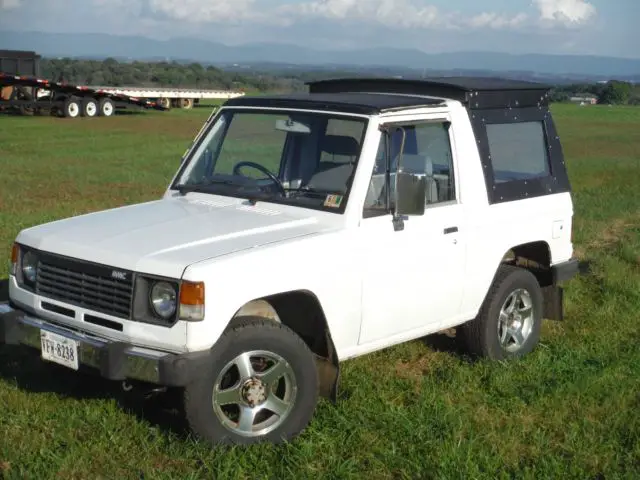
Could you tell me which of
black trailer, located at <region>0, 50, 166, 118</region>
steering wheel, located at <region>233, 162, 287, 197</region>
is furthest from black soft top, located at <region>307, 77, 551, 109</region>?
black trailer, located at <region>0, 50, 166, 118</region>

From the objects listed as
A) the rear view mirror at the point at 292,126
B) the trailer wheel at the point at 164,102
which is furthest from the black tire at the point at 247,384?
the trailer wheel at the point at 164,102

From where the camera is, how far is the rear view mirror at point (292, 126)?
238 inches

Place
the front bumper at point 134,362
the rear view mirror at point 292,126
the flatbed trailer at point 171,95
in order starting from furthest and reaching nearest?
the flatbed trailer at point 171,95, the rear view mirror at point 292,126, the front bumper at point 134,362

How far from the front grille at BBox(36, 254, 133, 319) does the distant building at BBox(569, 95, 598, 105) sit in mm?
50470

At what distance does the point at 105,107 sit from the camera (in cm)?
3675

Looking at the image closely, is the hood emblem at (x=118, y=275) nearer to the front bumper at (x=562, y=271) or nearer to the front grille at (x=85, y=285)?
the front grille at (x=85, y=285)

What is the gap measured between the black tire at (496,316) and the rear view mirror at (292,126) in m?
1.76

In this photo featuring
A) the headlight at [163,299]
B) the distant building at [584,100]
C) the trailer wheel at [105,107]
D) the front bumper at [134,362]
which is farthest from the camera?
the distant building at [584,100]

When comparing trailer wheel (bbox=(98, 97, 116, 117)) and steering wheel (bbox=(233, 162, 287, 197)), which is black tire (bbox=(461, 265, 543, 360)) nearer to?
steering wheel (bbox=(233, 162, 287, 197))

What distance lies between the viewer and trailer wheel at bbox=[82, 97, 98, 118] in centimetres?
3586

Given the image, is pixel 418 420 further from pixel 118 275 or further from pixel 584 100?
pixel 584 100

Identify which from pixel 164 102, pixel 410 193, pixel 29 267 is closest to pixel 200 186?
pixel 29 267

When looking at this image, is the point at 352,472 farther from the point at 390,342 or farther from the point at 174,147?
the point at 174,147

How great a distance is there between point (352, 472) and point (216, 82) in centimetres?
6041
